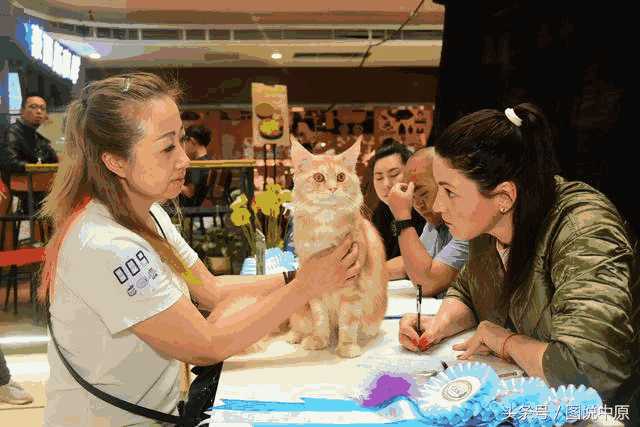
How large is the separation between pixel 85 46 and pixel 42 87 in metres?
0.44

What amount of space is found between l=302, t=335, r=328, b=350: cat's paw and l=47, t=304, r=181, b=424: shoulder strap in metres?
0.33

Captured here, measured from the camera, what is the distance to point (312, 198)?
1.22 metres

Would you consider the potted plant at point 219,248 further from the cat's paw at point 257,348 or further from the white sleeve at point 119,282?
the white sleeve at point 119,282

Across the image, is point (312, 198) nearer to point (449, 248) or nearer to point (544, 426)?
point (544, 426)

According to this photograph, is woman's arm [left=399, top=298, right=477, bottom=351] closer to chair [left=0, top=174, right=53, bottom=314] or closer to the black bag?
the black bag

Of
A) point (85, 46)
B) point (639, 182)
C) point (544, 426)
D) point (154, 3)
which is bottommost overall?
point (544, 426)

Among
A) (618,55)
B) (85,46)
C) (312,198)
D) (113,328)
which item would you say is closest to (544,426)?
(312,198)

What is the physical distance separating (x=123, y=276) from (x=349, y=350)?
520 mm

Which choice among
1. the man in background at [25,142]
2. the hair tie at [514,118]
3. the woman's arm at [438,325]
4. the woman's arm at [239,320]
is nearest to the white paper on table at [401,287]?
the woman's arm at [438,325]

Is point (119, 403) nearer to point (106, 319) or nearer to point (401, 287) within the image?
point (106, 319)

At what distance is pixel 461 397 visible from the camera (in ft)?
2.79

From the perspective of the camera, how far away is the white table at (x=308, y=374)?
94 centimetres

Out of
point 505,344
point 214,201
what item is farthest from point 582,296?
point 214,201

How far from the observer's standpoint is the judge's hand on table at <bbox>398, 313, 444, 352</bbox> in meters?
1.28
